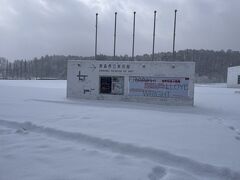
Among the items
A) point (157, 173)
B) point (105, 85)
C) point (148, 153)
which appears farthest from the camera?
point (105, 85)

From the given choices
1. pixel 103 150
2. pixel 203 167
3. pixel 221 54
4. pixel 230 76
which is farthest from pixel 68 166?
pixel 221 54

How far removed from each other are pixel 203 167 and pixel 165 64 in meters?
12.8

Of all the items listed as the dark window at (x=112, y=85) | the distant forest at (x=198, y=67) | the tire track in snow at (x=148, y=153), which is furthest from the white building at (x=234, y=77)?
the tire track in snow at (x=148, y=153)

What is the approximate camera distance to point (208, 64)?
444ft

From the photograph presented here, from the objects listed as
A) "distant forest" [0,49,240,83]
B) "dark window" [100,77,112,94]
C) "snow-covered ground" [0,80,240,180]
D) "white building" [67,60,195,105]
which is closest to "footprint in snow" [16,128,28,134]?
"snow-covered ground" [0,80,240,180]

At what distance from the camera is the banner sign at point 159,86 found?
17278 mm

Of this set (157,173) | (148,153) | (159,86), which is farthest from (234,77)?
(157,173)

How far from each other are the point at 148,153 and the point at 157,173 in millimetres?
1122

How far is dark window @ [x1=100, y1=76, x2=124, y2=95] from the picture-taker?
60.4ft

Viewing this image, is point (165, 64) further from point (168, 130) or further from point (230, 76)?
point (230, 76)

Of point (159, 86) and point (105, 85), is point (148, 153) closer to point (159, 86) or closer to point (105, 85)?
point (159, 86)

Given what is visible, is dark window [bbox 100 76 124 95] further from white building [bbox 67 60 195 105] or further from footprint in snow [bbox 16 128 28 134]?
footprint in snow [bbox 16 128 28 134]

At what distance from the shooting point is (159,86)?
58.0ft

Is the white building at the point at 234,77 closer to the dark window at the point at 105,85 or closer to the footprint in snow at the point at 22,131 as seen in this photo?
the dark window at the point at 105,85
